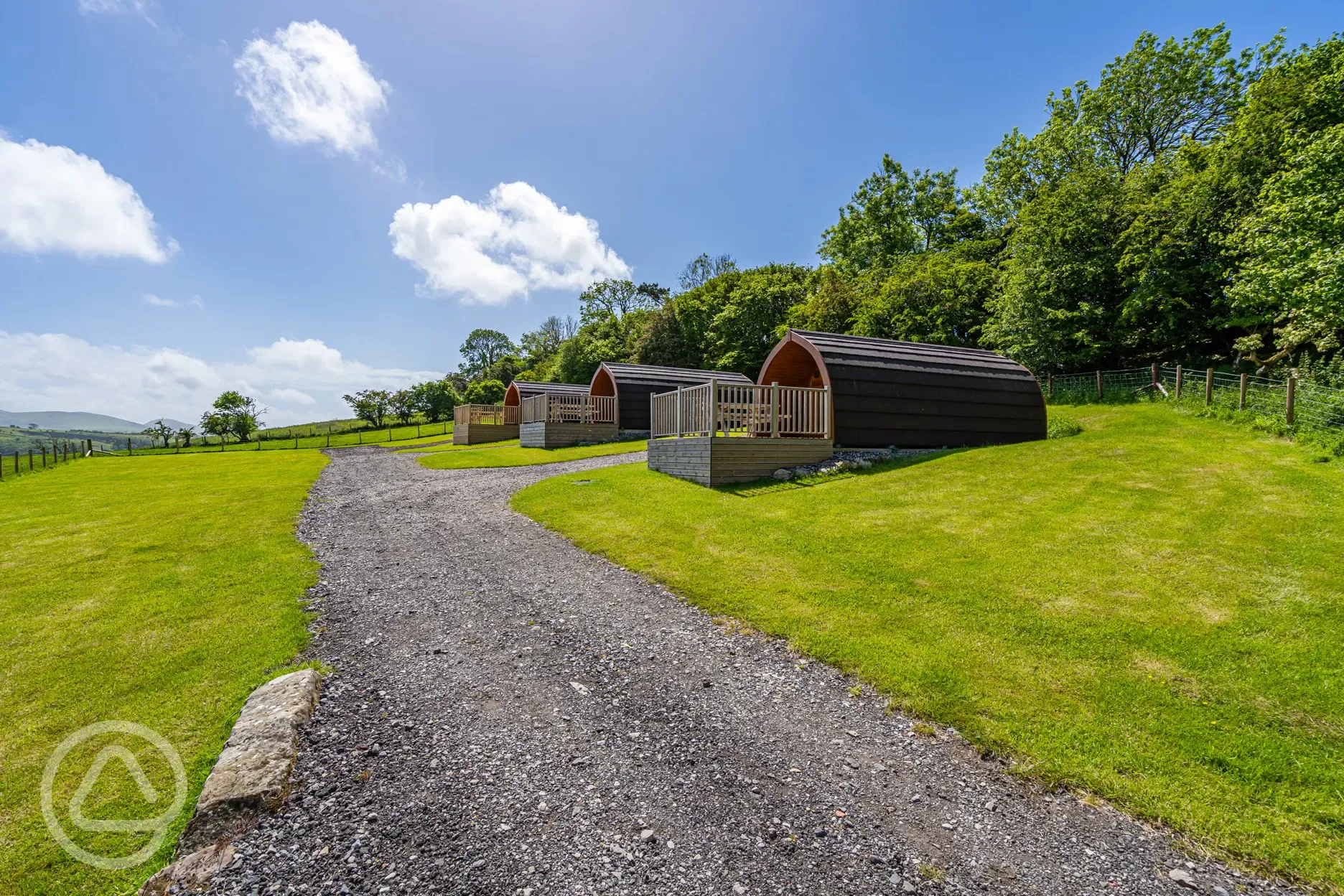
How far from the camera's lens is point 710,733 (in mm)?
4191

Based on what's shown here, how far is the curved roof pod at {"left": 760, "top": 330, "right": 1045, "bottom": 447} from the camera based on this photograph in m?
14.6

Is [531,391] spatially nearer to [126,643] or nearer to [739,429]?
[739,429]

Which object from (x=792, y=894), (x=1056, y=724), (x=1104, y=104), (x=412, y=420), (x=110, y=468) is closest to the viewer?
(x=792, y=894)

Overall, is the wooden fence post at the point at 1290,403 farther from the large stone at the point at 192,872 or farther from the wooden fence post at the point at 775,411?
the large stone at the point at 192,872

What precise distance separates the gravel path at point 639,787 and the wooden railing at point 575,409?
20.9 metres

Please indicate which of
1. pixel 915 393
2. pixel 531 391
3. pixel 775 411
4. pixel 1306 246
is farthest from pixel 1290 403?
pixel 531 391

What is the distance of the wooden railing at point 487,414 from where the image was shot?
33.4m

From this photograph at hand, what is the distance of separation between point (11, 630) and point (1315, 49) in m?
39.3

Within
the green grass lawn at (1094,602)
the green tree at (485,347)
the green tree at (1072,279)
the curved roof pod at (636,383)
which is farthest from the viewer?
the green tree at (485,347)

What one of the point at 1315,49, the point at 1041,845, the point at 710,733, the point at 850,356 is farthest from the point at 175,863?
the point at 1315,49

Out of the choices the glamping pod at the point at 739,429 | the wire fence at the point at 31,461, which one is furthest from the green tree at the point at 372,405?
the glamping pod at the point at 739,429

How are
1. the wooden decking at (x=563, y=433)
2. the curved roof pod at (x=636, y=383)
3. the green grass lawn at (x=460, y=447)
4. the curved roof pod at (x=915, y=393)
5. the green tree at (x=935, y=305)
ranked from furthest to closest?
the green tree at (x=935, y=305) < the curved roof pod at (x=636, y=383) < the green grass lawn at (x=460, y=447) < the wooden decking at (x=563, y=433) < the curved roof pod at (x=915, y=393)

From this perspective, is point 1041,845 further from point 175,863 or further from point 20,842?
point 20,842

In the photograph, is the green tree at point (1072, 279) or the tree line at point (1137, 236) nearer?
the tree line at point (1137, 236)
